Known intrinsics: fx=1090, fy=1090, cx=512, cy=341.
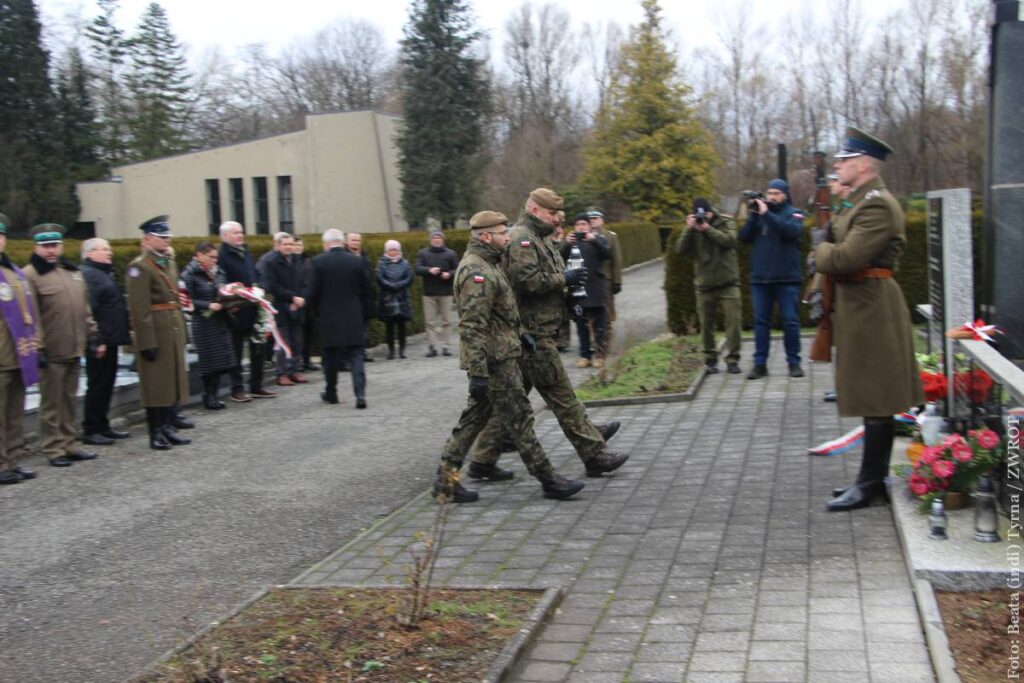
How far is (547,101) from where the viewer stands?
2574 inches

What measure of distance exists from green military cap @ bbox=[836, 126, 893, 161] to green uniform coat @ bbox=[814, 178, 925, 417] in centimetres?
16

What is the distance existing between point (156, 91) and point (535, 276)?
56.5 m

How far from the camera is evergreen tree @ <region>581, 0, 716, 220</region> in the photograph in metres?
49.8

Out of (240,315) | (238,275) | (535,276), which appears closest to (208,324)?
(240,315)

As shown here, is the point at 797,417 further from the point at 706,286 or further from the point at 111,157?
the point at 111,157

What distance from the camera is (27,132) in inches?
1861

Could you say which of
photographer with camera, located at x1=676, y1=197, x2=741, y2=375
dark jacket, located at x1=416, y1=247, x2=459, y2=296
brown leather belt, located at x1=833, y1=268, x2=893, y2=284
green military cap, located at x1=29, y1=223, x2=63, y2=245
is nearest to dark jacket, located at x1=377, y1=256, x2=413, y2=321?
dark jacket, located at x1=416, y1=247, x2=459, y2=296

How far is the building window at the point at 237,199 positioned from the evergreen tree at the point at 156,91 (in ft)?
43.2

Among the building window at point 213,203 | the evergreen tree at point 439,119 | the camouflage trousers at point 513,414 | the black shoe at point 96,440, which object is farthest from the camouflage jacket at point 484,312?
the building window at point 213,203

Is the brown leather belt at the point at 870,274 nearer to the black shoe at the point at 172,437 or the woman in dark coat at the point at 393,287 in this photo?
the black shoe at the point at 172,437

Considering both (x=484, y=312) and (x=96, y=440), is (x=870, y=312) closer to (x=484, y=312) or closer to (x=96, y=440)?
(x=484, y=312)

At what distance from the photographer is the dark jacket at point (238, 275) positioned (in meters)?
13.1

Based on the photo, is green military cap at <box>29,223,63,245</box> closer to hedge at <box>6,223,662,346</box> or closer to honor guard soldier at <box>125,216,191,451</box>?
honor guard soldier at <box>125,216,191,451</box>

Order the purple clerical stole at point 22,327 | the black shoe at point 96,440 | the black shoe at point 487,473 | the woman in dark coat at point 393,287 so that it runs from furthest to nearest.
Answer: the woman in dark coat at point 393,287
the black shoe at point 96,440
the purple clerical stole at point 22,327
the black shoe at point 487,473
